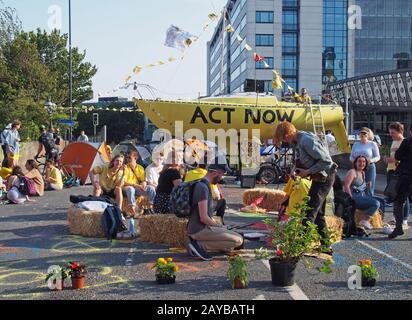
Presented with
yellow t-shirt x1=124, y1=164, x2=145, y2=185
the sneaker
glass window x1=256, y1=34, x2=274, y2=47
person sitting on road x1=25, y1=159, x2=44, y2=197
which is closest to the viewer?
the sneaker

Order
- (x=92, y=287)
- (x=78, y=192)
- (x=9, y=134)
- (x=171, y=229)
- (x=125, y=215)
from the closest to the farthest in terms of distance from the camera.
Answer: (x=92, y=287) → (x=171, y=229) → (x=125, y=215) → (x=78, y=192) → (x=9, y=134)

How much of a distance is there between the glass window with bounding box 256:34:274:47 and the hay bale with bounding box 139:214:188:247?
73.5 metres

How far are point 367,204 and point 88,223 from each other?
4.57 meters

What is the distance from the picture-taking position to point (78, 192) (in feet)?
51.8

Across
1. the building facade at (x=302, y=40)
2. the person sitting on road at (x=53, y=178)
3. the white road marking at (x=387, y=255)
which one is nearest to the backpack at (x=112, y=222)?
the white road marking at (x=387, y=255)

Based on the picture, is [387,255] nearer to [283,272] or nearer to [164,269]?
[283,272]

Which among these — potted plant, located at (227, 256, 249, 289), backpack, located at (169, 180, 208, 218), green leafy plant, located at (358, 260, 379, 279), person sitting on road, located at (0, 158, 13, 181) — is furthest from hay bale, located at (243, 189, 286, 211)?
person sitting on road, located at (0, 158, 13, 181)

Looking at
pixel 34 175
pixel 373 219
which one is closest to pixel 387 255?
pixel 373 219

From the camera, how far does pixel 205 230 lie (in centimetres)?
712

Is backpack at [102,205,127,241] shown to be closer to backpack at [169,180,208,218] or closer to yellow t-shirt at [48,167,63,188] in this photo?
backpack at [169,180,208,218]

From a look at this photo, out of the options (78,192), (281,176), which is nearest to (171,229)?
(78,192)

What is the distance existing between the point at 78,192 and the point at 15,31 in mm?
22573

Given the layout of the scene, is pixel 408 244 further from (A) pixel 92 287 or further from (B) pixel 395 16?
(B) pixel 395 16

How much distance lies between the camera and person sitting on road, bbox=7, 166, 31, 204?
1302 centimetres
